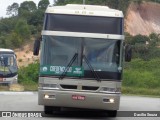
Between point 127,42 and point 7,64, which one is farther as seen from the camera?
point 127,42

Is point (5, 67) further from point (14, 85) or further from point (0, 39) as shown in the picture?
point (0, 39)

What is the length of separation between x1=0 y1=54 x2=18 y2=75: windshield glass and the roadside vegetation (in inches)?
167

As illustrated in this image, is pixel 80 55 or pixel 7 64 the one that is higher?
pixel 80 55

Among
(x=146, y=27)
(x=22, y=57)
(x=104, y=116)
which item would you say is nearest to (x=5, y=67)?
(x=104, y=116)

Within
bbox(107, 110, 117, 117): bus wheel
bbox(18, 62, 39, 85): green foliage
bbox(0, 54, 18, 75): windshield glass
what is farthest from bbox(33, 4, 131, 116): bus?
bbox(18, 62, 39, 85): green foliage

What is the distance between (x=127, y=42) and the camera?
83.2 meters

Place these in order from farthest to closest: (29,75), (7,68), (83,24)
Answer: (29,75) → (7,68) → (83,24)

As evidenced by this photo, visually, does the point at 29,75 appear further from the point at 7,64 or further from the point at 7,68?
the point at 7,68

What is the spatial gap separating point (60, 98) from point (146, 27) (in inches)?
3612

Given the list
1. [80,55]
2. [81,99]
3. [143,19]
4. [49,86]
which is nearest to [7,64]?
[49,86]

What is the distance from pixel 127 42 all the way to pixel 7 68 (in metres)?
46.5

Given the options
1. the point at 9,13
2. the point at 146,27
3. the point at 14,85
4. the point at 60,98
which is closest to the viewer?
the point at 60,98

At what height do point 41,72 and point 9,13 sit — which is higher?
point 41,72

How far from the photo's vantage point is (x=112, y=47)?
15.3 metres
